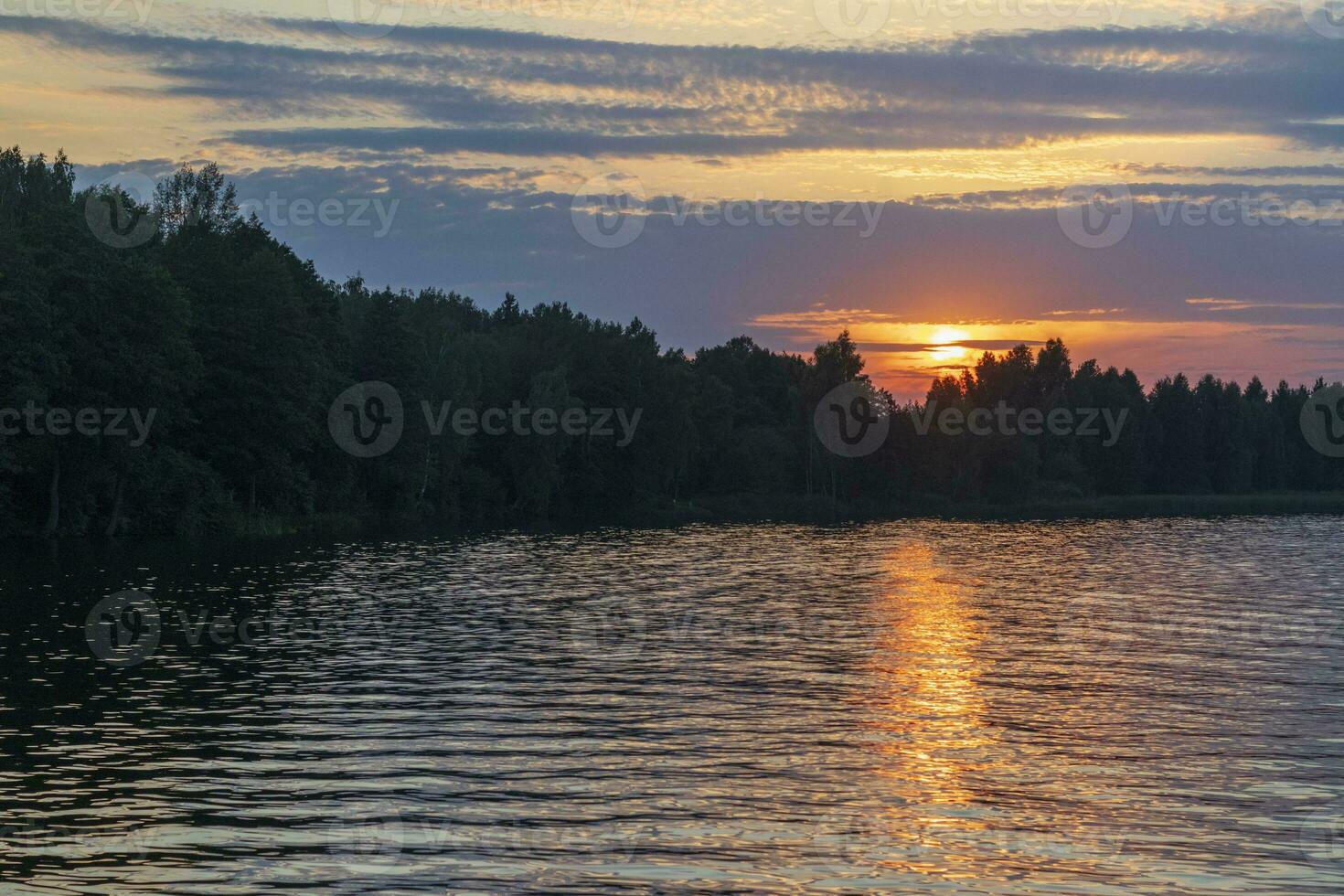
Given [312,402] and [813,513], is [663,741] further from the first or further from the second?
[813,513]

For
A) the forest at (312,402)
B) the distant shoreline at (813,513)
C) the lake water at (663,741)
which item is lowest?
the distant shoreline at (813,513)

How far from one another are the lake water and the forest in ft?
98.5

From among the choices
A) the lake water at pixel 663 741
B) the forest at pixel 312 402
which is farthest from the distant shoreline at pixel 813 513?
the lake water at pixel 663 741

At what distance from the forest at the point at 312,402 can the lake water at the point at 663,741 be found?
30023 mm

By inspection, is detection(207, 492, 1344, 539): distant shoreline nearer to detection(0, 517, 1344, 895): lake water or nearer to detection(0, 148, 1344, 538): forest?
detection(0, 148, 1344, 538): forest

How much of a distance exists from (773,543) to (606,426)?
2303 inches

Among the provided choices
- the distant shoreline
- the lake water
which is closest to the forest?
the distant shoreline

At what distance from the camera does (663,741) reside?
2550 cm

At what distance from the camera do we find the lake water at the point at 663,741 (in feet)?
57.8

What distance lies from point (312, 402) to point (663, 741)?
80.1m

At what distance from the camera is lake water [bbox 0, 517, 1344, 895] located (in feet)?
57.8

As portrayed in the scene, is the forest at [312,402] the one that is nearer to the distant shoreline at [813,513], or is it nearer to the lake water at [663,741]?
the distant shoreline at [813,513]

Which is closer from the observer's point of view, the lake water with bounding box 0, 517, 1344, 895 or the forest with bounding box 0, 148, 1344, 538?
the lake water with bounding box 0, 517, 1344, 895

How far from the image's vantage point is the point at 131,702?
1139 inches
